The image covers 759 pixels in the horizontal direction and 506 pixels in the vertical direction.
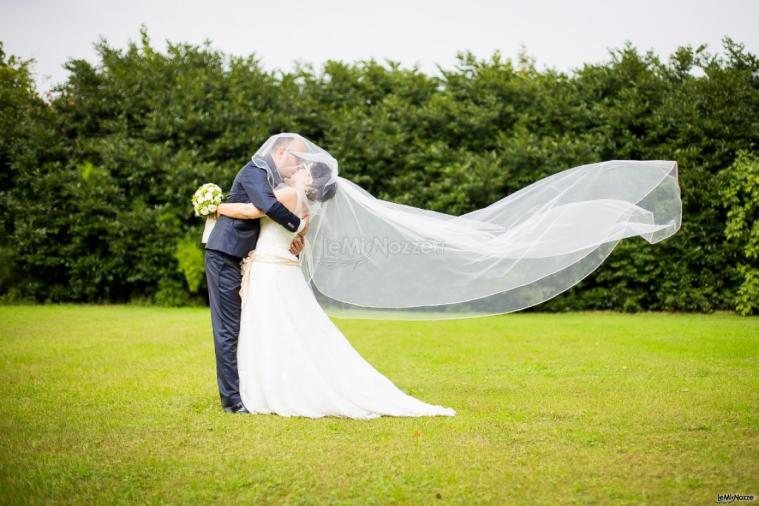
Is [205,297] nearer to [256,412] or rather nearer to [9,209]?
[9,209]

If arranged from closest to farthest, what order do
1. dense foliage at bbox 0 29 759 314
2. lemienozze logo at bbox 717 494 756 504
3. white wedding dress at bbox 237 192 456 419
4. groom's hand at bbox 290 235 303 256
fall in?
1. lemienozze logo at bbox 717 494 756 504
2. white wedding dress at bbox 237 192 456 419
3. groom's hand at bbox 290 235 303 256
4. dense foliage at bbox 0 29 759 314

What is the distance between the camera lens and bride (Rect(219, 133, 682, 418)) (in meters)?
6.27

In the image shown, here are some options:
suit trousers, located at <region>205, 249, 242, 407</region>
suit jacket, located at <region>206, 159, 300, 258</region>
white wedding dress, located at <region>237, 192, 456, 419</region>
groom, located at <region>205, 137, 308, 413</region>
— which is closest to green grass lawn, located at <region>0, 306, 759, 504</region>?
white wedding dress, located at <region>237, 192, 456, 419</region>

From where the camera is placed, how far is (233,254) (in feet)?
21.3

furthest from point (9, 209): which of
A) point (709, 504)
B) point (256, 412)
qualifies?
point (709, 504)

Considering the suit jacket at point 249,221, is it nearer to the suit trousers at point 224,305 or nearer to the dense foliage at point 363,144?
the suit trousers at point 224,305

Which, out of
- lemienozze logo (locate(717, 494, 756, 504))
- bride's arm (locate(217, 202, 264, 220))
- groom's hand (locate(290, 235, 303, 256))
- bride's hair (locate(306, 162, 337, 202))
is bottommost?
lemienozze logo (locate(717, 494, 756, 504))

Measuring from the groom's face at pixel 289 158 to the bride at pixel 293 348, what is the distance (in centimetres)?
5

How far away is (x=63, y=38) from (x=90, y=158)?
11.8ft

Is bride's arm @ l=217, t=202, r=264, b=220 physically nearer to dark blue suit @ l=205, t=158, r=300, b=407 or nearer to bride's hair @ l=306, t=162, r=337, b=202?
dark blue suit @ l=205, t=158, r=300, b=407

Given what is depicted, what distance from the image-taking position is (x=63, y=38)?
18.7m

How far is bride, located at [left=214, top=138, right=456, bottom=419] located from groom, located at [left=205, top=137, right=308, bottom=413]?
0.23ft

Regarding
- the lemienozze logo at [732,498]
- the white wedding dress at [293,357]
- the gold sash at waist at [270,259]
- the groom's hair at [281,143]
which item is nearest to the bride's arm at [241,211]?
the white wedding dress at [293,357]

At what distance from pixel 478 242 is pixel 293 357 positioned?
198 cm
